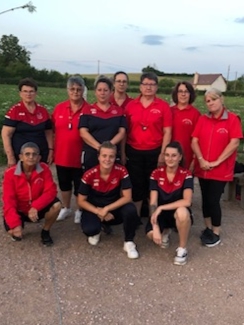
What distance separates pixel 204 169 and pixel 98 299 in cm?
195

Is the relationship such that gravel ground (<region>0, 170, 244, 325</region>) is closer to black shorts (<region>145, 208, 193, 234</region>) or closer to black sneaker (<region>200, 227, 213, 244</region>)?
black sneaker (<region>200, 227, 213, 244</region>)

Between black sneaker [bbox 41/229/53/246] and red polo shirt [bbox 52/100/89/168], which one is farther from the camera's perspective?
red polo shirt [bbox 52/100/89/168]

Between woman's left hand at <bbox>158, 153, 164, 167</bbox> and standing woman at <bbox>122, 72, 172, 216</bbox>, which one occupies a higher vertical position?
standing woman at <bbox>122, 72, 172, 216</bbox>

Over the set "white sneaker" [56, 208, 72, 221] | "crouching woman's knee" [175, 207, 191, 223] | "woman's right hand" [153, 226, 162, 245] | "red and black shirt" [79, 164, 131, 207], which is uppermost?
"red and black shirt" [79, 164, 131, 207]

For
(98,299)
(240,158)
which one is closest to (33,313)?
(98,299)

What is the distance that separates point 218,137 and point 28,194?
86.3 inches

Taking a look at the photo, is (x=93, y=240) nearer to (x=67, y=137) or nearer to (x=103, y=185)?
(x=103, y=185)

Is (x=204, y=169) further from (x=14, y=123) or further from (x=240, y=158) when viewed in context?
(x=240, y=158)

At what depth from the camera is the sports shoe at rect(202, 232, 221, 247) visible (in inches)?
201

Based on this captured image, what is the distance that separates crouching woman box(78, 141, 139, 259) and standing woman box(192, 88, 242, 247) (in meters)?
0.90

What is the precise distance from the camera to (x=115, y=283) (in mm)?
A: 4129

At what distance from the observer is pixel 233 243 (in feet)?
17.2

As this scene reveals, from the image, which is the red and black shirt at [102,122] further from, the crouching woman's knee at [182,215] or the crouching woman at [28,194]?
the crouching woman's knee at [182,215]

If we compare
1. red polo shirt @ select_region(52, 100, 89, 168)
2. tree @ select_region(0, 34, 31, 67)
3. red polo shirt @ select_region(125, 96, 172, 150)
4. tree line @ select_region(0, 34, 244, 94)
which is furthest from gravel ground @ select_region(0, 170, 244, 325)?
tree @ select_region(0, 34, 31, 67)
